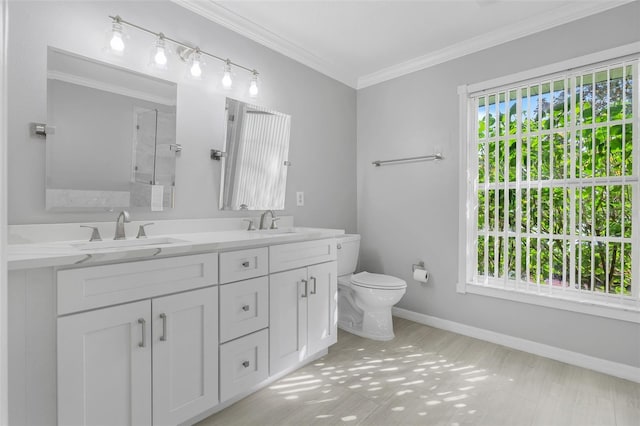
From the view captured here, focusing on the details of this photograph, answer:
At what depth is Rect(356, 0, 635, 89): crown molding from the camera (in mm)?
2111

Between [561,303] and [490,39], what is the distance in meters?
2.00

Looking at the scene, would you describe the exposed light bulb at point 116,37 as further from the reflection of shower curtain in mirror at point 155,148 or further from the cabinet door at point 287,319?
the cabinet door at point 287,319

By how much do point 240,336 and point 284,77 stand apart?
1.99 m

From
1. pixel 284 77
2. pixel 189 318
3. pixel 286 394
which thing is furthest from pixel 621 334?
pixel 284 77

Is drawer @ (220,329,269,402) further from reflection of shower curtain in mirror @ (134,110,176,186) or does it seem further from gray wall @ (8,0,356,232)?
reflection of shower curtain in mirror @ (134,110,176,186)

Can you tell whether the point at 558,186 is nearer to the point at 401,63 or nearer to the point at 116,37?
the point at 401,63

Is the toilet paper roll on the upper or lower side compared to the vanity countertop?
lower

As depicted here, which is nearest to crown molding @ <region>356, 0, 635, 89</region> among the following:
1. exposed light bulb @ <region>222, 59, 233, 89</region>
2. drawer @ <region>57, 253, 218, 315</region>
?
exposed light bulb @ <region>222, 59, 233, 89</region>

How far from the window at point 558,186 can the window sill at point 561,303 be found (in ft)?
0.06

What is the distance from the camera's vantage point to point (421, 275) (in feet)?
9.15

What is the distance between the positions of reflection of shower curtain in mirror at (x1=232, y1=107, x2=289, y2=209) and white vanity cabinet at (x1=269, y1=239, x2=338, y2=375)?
60 cm

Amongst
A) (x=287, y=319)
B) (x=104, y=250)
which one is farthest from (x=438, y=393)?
(x=104, y=250)

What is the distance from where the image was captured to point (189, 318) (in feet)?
4.82

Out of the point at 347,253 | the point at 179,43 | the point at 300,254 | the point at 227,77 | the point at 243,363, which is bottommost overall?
the point at 243,363
